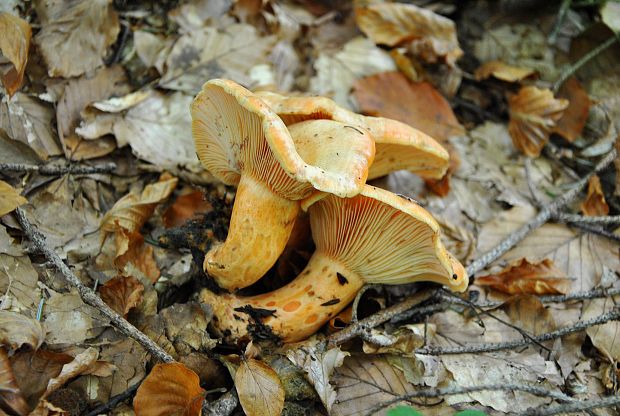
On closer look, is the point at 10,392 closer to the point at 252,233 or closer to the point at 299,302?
the point at 252,233

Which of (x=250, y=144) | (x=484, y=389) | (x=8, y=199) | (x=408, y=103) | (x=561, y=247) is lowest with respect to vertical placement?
(x=561, y=247)

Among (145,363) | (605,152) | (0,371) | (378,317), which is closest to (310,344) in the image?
(378,317)

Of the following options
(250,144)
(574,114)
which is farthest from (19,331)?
(574,114)

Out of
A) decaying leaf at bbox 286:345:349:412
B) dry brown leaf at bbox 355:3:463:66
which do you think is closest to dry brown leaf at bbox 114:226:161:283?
decaying leaf at bbox 286:345:349:412

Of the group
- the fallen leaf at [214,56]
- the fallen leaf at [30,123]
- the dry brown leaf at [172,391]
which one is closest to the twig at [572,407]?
the dry brown leaf at [172,391]

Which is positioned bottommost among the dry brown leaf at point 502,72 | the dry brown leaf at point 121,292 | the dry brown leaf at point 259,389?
the dry brown leaf at point 259,389

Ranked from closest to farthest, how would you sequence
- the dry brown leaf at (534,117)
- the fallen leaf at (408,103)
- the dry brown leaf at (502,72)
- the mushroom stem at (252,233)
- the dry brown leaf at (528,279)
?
the mushroom stem at (252,233), the dry brown leaf at (528,279), the fallen leaf at (408,103), the dry brown leaf at (534,117), the dry brown leaf at (502,72)

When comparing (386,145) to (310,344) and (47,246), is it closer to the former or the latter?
(310,344)

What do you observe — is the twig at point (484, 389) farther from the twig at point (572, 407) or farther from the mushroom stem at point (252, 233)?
the mushroom stem at point (252, 233)
